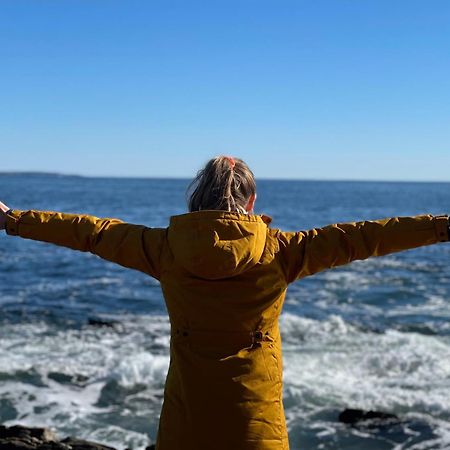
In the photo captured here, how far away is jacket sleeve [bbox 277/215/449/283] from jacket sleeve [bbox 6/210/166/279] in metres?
0.68

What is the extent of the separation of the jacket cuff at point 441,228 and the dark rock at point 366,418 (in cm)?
750

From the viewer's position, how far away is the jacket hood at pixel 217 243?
2.96 m

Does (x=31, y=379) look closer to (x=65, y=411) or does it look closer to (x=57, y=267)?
(x=65, y=411)

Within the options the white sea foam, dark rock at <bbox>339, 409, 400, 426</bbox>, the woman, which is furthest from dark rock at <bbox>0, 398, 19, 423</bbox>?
the woman

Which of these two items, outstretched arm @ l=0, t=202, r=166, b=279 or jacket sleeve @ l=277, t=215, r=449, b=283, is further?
Result: outstretched arm @ l=0, t=202, r=166, b=279

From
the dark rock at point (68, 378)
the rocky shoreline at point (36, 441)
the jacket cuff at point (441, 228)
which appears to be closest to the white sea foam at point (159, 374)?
the dark rock at point (68, 378)

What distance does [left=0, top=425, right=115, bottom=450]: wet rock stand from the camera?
706 centimetres

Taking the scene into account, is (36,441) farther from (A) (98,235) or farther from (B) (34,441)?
(A) (98,235)

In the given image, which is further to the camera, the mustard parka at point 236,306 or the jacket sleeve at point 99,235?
the jacket sleeve at point 99,235

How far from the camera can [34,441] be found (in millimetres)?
7359

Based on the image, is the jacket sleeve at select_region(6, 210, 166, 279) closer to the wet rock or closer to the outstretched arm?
the outstretched arm

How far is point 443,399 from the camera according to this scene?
1111cm

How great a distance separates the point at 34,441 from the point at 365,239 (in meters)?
5.66

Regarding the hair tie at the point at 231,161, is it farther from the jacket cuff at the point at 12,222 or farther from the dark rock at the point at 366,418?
the dark rock at the point at 366,418
